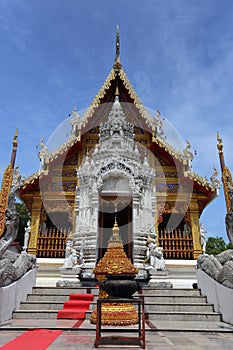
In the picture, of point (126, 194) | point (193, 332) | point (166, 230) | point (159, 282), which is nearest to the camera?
point (193, 332)

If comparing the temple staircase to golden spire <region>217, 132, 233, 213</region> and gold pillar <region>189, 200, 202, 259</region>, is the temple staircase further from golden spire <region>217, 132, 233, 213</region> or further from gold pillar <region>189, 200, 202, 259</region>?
gold pillar <region>189, 200, 202, 259</region>

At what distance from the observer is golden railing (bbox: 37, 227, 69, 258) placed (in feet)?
26.9

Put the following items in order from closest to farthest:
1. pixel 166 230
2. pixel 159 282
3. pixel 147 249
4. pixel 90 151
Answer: pixel 159 282, pixel 147 249, pixel 166 230, pixel 90 151

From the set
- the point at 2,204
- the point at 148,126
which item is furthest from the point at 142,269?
the point at 148,126

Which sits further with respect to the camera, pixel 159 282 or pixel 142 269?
pixel 142 269

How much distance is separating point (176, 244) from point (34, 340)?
6.24 meters

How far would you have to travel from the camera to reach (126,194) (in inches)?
328

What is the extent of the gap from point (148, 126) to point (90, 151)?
2.36 metres

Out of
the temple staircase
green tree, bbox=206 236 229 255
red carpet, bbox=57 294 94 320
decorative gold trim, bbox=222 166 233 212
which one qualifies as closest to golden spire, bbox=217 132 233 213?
decorative gold trim, bbox=222 166 233 212

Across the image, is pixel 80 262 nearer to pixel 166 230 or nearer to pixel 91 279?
pixel 91 279

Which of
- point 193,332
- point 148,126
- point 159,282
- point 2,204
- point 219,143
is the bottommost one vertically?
point 193,332

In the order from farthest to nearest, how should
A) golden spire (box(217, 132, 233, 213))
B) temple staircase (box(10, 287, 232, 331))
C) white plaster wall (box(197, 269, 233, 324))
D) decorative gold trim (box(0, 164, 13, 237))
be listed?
golden spire (box(217, 132, 233, 213)) < decorative gold trim (box(0, 164, 13, 237)) < white plaster wall (box(197, 269, 233, 324)) < temple staircase (box(10, 287, 232, 331))

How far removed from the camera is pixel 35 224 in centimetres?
855

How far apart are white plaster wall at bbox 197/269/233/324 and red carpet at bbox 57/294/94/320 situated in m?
2.11
